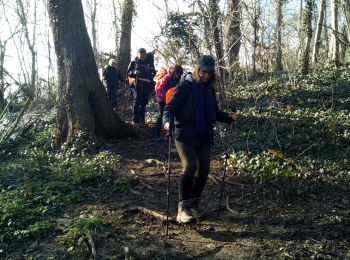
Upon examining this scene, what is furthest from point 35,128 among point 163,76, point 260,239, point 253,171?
point 260,239

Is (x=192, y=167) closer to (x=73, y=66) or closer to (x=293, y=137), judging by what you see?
(x=293, y=137)

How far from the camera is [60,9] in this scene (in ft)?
33.8

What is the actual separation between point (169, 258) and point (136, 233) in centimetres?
89

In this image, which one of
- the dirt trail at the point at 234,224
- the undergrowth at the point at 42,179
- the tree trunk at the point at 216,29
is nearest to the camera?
the dirt trail at the point at 234,224

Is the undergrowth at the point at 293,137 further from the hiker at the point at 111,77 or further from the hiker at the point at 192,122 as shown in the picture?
the hiker at the point at 111,77

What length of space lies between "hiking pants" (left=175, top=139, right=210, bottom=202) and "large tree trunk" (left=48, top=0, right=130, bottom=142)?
515cm

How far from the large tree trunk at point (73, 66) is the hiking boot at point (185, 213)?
17.1 feet

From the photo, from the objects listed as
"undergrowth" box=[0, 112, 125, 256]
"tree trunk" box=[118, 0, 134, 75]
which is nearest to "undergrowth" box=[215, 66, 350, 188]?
"undergrowth" box=[0, 112, 125, 256]

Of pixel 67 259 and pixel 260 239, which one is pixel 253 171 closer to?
pixel 260 239

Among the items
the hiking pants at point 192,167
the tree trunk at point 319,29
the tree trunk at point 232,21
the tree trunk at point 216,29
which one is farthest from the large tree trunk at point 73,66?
the tree trunk at point 319,29

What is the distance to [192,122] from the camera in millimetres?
5469

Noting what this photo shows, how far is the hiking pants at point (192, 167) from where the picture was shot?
5.43m

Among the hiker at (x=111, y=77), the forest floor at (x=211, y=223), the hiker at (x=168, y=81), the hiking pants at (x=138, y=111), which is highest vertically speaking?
the hiker at (x=111, y=77)

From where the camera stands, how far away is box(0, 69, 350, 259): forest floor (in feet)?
16.0
